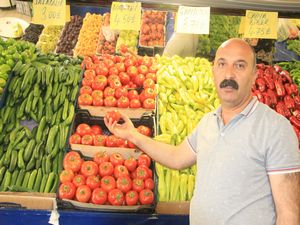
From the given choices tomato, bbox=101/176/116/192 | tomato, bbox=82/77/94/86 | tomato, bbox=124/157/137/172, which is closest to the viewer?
tomato, bbox=101/176/116/192

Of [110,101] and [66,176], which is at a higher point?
[110,101]

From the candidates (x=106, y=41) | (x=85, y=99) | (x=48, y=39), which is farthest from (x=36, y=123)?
(x=48, y=39)

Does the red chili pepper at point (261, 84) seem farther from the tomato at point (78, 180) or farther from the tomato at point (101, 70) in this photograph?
the tomato at point (78, 180)

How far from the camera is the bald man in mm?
2086

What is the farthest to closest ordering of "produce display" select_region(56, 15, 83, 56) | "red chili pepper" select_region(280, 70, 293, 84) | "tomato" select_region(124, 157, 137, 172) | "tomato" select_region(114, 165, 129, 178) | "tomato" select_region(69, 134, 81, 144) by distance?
"produce display" select_region(56, 15, 83, 56) → "red chili pepper" select_region(280, 70, 293, 84) → "tomato" select_region(69, 134, 81, 144) → "tomato" select_region(124, 157, 137, 172) → "tomato" select_region(114, 165, 129, 178)

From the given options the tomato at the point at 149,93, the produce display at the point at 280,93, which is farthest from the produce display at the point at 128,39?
the produce display at the point at 280,93

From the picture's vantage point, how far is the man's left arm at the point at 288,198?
6.76 feet

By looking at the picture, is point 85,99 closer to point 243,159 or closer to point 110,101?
point 110,101

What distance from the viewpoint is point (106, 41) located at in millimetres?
6984

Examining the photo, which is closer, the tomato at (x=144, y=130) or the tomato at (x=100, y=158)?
the tomato at (x=100, y=158)

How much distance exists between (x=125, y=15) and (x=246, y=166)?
85.7 inches

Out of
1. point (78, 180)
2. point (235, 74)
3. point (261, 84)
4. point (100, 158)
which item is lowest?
point (78, 180)

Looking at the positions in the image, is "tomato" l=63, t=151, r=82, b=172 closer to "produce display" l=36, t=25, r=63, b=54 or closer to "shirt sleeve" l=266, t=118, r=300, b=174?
"shirt sleeve" l=266, t=118, r=300, b=174

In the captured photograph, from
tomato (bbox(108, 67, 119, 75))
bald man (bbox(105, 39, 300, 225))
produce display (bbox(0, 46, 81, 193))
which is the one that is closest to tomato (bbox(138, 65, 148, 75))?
tomato (bbox(108, 67, 119, 75))
